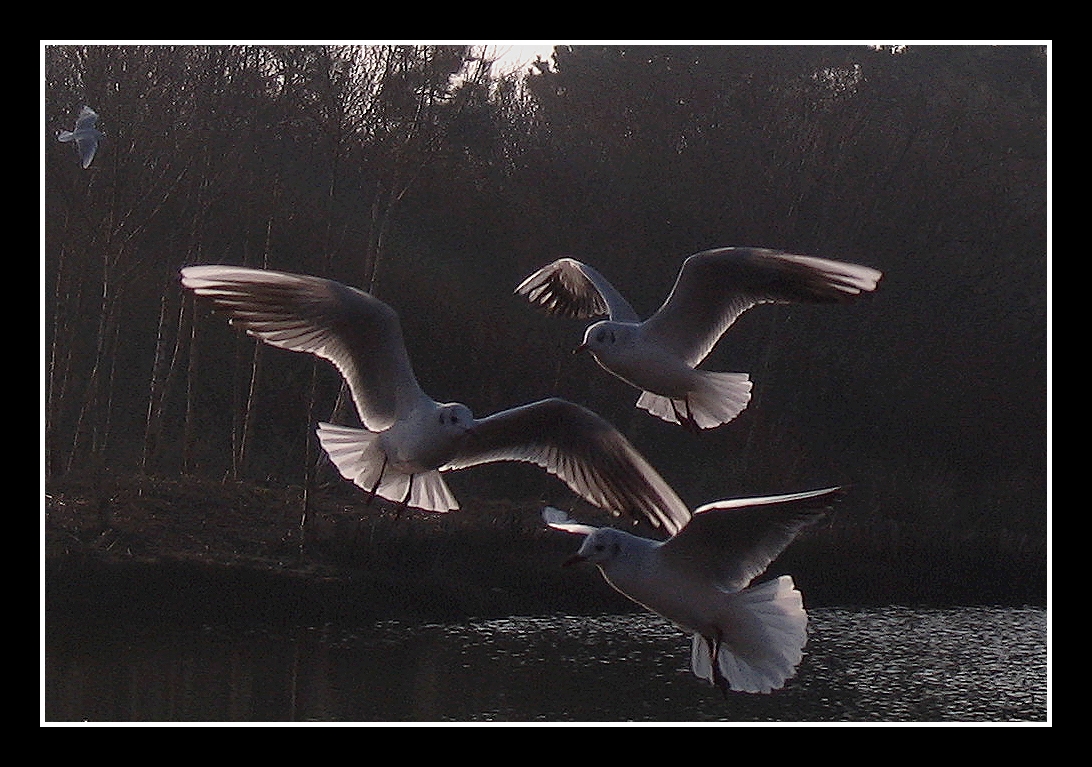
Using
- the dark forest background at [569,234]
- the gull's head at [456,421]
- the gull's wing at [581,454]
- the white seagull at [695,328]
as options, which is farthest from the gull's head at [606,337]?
the dark forest background at [569,234]

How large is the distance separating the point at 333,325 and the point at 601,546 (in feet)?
2.95

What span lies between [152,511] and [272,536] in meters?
0.74

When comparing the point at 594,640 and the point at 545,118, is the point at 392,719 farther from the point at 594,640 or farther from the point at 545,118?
the point at 545,118

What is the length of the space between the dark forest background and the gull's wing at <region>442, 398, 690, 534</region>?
602 cm

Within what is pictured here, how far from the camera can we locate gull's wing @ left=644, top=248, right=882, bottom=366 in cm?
398

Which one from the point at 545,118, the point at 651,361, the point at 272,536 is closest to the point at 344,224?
the point at 545,118

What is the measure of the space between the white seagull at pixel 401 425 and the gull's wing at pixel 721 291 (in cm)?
36

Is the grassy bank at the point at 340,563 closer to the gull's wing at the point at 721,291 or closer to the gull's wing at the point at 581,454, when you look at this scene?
the gull's wing at the point at 581,454

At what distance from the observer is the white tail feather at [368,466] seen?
4043 millimetres

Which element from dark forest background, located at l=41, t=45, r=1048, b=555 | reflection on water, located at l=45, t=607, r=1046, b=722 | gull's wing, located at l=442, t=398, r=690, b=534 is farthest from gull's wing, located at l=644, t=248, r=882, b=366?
dark forest background, located at l=41, t=45, r=1048, b=555

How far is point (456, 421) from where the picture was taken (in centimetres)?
386

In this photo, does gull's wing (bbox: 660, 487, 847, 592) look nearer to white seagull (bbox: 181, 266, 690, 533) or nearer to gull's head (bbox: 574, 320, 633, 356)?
white seagull (bbox: 181, 266, 690, 533)

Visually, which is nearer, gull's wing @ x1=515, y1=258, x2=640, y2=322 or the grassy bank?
gull's wing @ x1=515, y1=258, x2=640, y2=322

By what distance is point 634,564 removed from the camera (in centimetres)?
370
